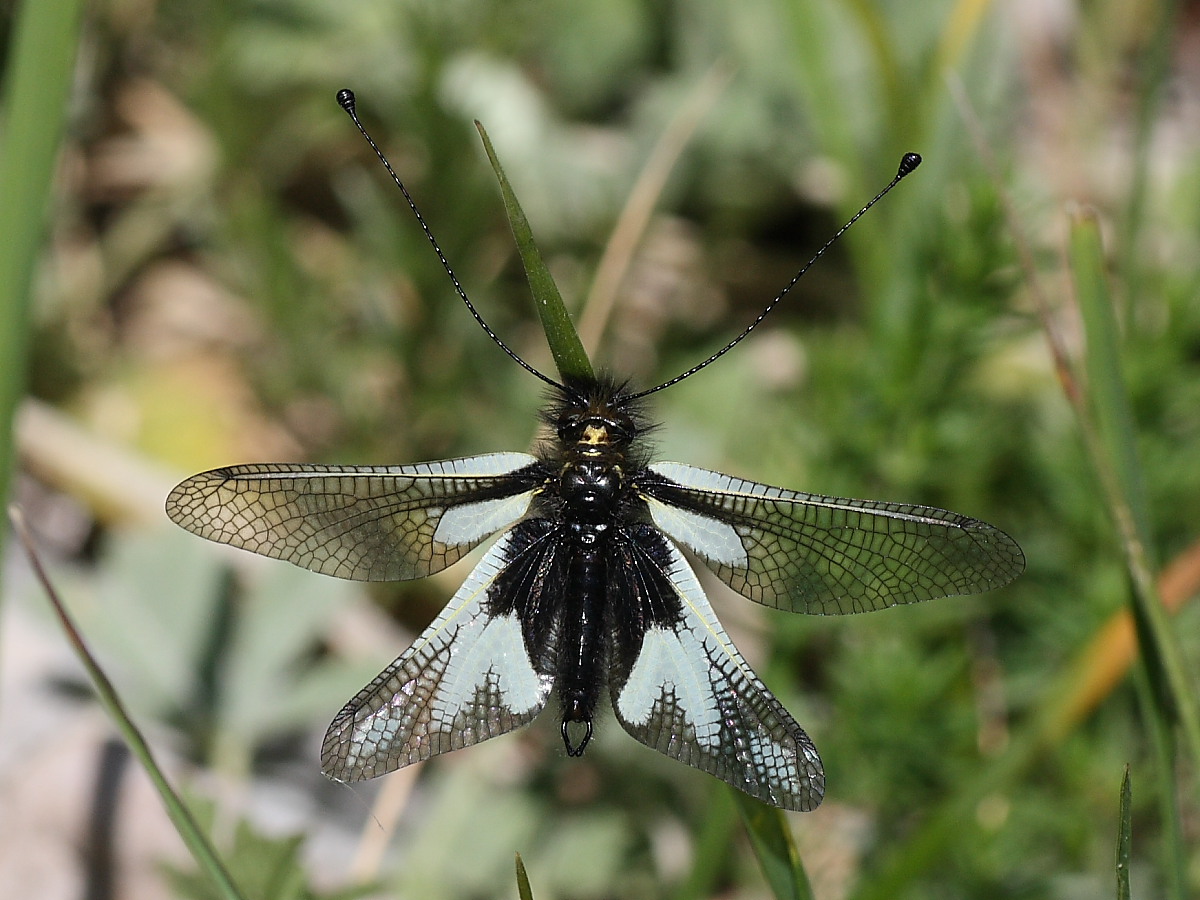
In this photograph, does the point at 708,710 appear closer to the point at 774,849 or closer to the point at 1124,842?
the point at 774,849

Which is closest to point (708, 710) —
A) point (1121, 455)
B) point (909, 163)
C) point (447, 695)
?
point (447, 695)

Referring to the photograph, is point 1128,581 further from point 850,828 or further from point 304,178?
point 304,178

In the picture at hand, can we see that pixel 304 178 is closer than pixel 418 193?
No

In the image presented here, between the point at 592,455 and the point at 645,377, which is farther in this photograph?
the point at 645,377

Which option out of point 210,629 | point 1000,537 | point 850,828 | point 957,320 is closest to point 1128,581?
point 1000,537

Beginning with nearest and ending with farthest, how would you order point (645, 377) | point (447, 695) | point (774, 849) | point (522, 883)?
1. point (522, 883)
2. point (774, 849)
3. point (447, 695)
4. point (645, 377)

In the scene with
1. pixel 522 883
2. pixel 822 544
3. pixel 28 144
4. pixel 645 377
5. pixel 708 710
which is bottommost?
pixel 522 883

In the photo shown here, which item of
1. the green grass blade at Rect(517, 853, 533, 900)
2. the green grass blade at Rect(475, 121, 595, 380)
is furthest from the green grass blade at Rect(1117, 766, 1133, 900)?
the green grass blade at Rect(475, 121, 595, 380)

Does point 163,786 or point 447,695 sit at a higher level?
point 447,695
